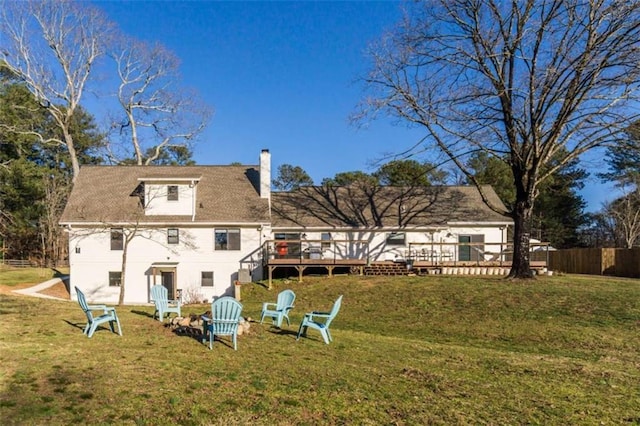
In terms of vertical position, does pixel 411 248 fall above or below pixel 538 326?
above

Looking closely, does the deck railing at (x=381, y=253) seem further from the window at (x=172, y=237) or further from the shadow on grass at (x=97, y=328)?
the shadow on grass at (x=97, y=328)

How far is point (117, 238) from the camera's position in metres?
24.8

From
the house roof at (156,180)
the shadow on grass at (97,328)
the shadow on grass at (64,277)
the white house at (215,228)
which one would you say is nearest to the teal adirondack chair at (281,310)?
the shadow on grass at (97,328)

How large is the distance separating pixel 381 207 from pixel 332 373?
2189 centimetres

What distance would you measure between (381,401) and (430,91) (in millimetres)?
16309

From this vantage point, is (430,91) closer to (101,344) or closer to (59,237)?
(101,344)

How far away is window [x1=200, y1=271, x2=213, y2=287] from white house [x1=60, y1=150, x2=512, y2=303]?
0.05 metres

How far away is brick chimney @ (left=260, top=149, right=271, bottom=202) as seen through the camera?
27.0 meters

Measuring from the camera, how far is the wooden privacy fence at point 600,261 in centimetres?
2692

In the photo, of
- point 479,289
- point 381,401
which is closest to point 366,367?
point 381,401

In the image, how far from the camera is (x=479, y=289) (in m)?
17.6

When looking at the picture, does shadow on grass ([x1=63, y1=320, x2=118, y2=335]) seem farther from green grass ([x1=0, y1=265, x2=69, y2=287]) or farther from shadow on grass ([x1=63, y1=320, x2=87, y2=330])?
green grass ([x1=0, y1=265, x2=69, y2=287])

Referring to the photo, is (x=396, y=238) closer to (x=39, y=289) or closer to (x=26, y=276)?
(x=39, y=289)

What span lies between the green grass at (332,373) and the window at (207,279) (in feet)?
35.9
